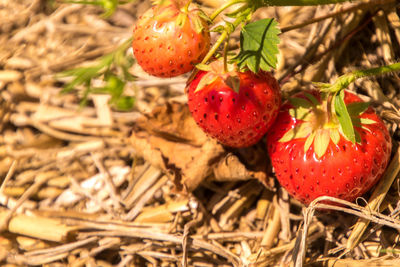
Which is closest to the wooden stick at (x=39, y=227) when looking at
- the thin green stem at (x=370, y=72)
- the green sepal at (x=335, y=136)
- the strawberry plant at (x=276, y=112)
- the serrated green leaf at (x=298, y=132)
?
the strawberry plant at (x=276, y=112)

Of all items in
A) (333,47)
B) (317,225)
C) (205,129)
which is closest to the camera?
(205,129)

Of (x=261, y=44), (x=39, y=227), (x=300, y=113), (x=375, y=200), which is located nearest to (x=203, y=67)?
(x=261, y=44)

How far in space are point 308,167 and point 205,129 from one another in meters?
0.26

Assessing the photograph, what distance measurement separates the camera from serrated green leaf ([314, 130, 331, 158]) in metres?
0.99

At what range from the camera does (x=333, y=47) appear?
1312 mm

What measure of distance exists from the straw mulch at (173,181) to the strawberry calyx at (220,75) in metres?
0.22

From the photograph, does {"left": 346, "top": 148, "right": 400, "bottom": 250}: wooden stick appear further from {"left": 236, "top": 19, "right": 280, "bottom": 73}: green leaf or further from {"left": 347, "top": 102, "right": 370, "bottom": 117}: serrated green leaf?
{"left": 236, "top": 19, "right": 280, "bottom": 73}: green leaf

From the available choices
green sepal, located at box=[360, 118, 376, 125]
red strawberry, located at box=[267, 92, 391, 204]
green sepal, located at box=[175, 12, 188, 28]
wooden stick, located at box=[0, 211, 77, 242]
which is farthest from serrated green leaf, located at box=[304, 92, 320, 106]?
wooden stick, located at box=[0, 211, 77, 242]

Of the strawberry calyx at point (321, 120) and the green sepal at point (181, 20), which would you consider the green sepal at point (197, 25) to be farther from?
the strawberry calyx at point (321, 120)

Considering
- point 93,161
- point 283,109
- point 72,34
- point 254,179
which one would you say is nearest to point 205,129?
point 283,109

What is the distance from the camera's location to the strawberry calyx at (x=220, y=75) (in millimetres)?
982

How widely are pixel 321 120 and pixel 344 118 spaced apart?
0.27 feet

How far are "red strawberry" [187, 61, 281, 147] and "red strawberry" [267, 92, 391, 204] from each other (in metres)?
0.07

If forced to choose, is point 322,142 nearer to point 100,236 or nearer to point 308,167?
point 308,167
